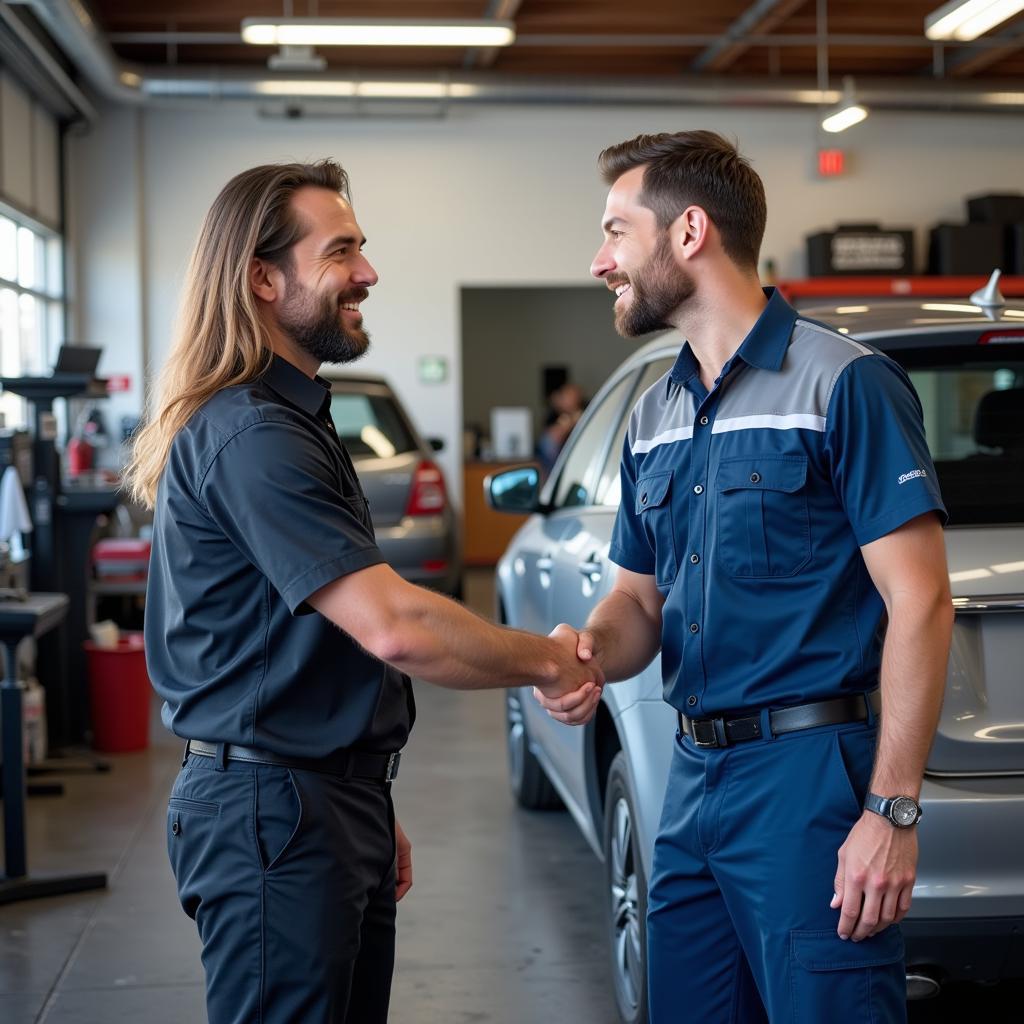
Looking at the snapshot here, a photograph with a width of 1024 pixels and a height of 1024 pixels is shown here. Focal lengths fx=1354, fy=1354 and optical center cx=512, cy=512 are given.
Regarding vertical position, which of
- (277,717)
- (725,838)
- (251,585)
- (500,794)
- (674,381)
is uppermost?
(674,381)

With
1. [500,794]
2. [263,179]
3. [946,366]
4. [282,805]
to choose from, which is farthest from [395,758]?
[500,794]

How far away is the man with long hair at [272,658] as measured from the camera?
183cm

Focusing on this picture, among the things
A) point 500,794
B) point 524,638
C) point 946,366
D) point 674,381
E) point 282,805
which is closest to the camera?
point 282,805

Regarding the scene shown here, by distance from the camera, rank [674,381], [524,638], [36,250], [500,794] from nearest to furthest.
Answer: [524,638] → [674,381] → [500,794] → [36,250]

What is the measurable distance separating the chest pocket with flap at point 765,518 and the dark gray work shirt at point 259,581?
0.52 m

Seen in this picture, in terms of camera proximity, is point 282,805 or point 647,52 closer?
point 282,805

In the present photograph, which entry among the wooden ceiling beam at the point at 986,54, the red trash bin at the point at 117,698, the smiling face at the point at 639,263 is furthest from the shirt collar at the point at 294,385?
the wooden ceiling beam at the point at 986,54

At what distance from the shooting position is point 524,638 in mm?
2033

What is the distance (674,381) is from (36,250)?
10512 mm

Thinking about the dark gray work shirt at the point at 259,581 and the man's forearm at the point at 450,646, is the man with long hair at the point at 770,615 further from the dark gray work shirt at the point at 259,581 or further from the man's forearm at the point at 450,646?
the dark gray work shirt at the point at 259,581

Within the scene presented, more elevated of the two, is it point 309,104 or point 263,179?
point 309,104

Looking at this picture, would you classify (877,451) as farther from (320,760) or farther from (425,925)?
(425,925)

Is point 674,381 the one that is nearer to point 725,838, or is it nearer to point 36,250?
point 725,838

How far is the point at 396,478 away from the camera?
28.6 feet
